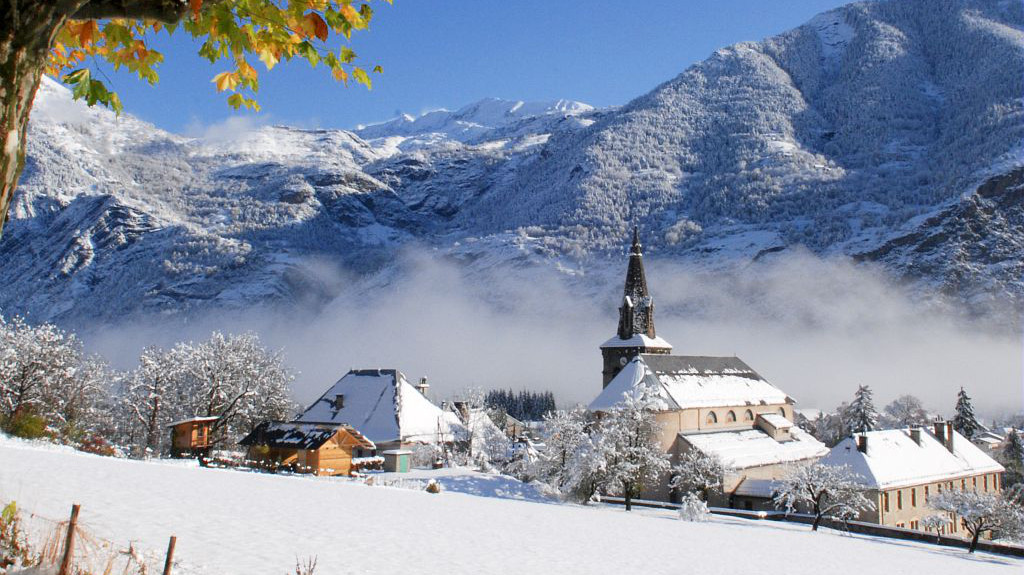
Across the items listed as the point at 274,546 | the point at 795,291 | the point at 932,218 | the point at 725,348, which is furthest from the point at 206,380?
the point at 932,218

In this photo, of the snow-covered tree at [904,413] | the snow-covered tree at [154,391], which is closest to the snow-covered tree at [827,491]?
the snow-covered tree at [154,391]

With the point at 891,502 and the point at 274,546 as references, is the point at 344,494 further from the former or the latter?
the point at 891,502

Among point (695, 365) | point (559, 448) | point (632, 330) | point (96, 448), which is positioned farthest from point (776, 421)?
point (96, 448)

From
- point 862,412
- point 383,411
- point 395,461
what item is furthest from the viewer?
point 862,412

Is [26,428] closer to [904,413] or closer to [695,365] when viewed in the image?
[695,365]

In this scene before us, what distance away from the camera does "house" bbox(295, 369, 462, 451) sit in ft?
169

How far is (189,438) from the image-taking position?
38375 millimetres

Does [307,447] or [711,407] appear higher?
[711,407]

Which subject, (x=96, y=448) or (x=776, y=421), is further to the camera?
(x=776, y=421)

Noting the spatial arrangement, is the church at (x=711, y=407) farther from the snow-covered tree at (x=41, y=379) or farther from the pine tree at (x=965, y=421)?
the snow-covered tree at (x=41, y=379)

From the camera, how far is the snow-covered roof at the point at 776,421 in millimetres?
61531

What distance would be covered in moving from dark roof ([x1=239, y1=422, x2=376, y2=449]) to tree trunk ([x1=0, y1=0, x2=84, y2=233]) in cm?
3706

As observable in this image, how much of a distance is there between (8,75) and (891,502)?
5237 cm

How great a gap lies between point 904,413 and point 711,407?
64.7 meters
